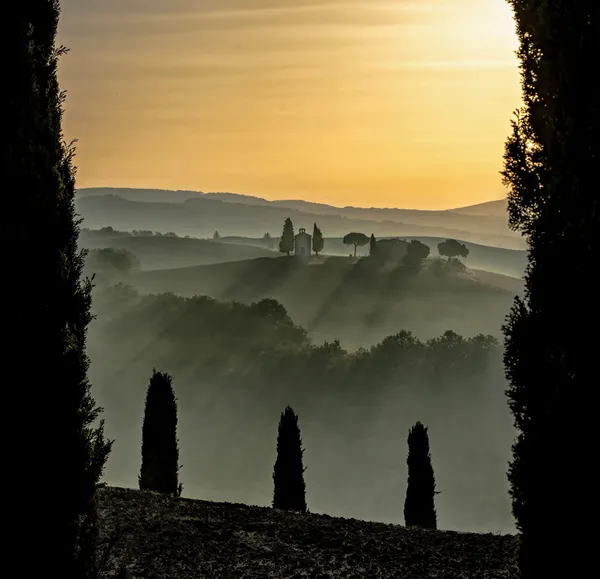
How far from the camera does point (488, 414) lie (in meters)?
A: 101

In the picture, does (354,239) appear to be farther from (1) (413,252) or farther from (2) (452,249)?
(2) (452,249)

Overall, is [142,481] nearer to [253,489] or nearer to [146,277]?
[253,489]

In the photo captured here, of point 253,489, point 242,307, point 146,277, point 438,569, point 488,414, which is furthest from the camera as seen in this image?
point 146,277

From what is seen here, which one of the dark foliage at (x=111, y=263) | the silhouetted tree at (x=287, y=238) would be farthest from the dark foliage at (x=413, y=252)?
the dark foliage at (x=111, y=263)

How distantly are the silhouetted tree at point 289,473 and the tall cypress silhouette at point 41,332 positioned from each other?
1222 centimetres

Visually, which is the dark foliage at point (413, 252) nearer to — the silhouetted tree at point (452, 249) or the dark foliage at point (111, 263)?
the silhouetted tree at point (452, 249)

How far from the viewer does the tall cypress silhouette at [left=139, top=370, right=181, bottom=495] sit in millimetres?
23438

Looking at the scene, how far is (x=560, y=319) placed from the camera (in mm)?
10688

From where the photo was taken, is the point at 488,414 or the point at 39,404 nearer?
the point at 39,404

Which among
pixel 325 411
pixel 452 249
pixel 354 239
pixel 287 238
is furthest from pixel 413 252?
pixel 325 411

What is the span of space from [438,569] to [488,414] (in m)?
89.6

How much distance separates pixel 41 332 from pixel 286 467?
44.9 ft

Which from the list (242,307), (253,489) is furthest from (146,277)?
(253,489)

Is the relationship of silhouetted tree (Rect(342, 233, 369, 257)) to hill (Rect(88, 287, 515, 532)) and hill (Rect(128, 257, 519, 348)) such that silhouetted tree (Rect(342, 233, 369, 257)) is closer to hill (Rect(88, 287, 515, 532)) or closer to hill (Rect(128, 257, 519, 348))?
hill (Rect(128, 257, 519, 348))
